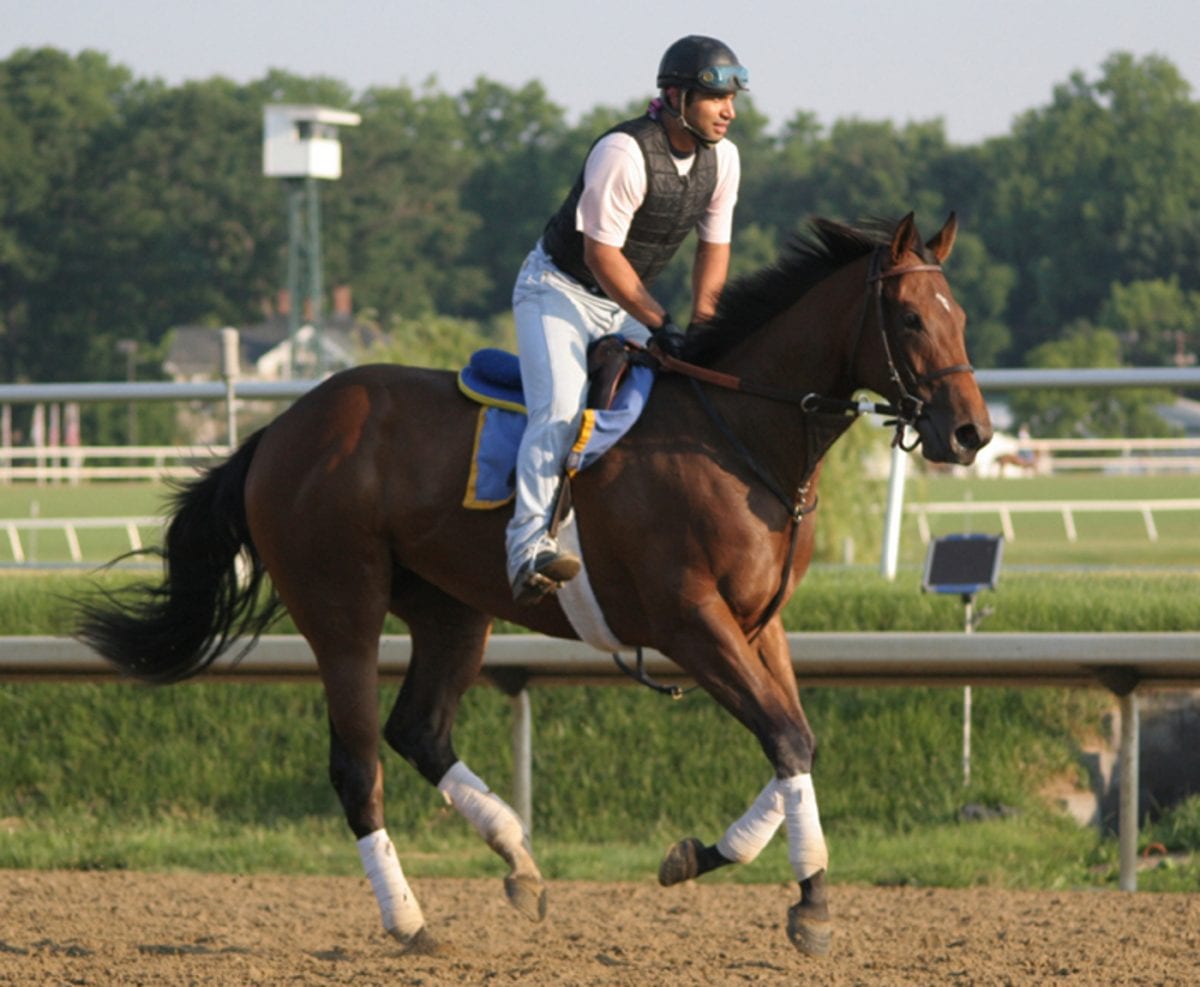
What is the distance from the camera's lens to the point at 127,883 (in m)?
7.03

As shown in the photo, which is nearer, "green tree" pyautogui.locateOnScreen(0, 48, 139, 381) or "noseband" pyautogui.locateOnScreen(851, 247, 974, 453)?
"noseband" pyautogui.locateOnScreen(851, 247, 974, 453)

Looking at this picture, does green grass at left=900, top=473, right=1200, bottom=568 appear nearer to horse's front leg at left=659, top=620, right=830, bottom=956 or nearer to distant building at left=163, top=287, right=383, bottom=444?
horse's front leg at left=659, top=620, right=830, bottom=956

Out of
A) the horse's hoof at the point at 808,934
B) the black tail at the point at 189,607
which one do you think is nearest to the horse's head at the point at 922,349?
the horse's hoof at the point at 808,934

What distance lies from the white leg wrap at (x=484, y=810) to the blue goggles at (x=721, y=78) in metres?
2.20

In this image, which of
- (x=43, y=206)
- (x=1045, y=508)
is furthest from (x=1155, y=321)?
(x=1045, y=508)

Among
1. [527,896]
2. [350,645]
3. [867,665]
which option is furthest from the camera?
[867,665]

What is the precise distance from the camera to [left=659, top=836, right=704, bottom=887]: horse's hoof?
5.47m

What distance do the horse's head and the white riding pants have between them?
2.70 ft

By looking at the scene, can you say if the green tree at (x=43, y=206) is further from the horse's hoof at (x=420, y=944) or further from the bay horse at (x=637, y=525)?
the horse's hoof at (x=420, y=944)

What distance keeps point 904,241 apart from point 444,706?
214 cm

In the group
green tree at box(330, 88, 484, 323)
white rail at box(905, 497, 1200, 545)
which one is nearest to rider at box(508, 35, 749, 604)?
white rail at box(905, 497, 1200, 545)

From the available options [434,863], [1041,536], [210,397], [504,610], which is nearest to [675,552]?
[504,610]

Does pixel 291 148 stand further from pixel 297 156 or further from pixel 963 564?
pixel 963 564

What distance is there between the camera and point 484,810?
19.8 feet
